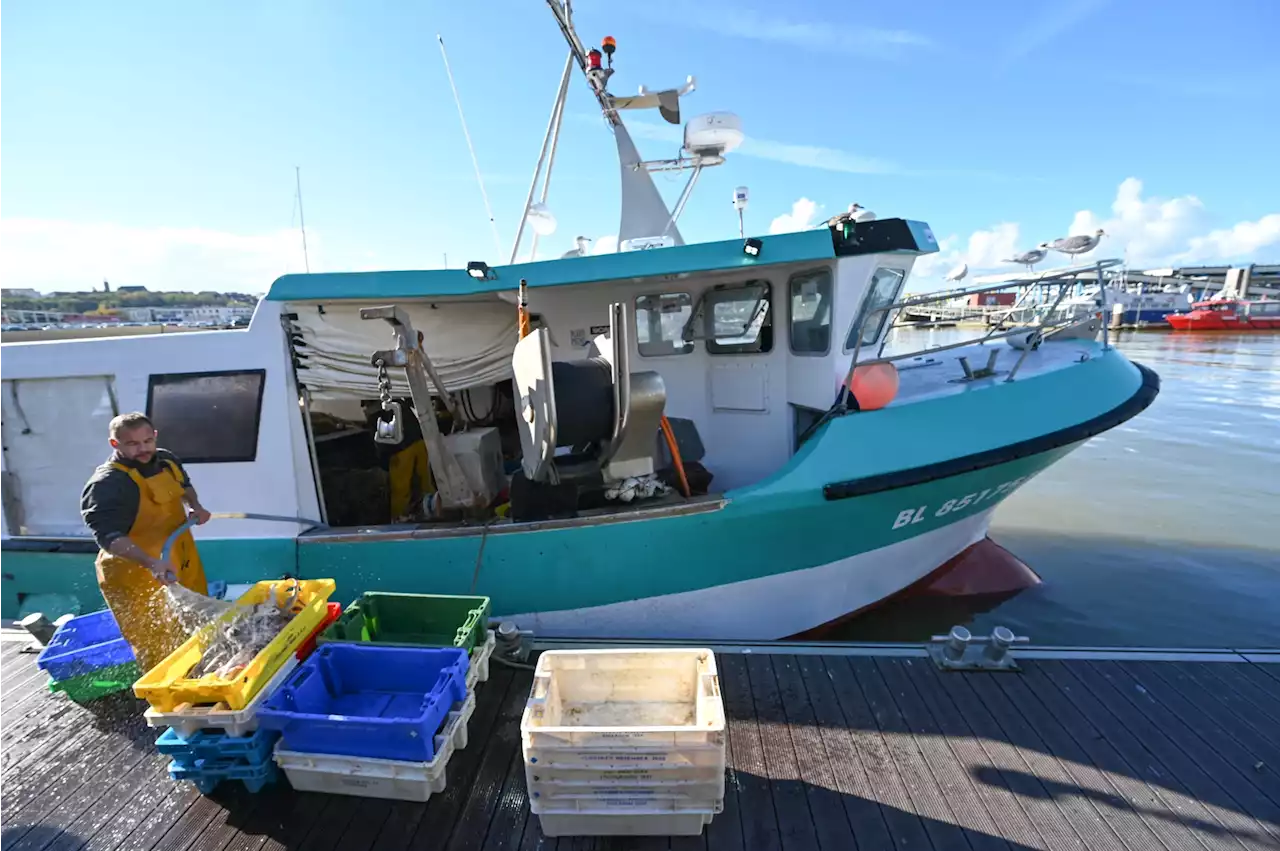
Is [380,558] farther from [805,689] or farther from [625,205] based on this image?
[625,205]

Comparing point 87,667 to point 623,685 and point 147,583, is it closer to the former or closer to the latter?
point 147,583

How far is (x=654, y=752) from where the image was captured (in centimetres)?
192

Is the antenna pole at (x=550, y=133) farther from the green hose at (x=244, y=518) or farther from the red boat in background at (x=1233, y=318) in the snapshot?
the red boat in background at (x=1233, y=318)

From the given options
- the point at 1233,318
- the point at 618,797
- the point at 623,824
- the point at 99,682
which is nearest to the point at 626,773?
the point at 618,797

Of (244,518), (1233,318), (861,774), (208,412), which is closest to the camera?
(861,774)

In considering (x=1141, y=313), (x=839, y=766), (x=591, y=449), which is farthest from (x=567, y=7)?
(x=1141, y=313)

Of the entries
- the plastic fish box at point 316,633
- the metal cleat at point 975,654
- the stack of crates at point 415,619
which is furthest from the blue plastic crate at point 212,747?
the metal cleat at point 975,654

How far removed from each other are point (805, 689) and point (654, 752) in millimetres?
1257

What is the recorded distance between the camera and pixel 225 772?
7.10 ft

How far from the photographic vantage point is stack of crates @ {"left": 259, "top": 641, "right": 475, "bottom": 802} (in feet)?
6.98

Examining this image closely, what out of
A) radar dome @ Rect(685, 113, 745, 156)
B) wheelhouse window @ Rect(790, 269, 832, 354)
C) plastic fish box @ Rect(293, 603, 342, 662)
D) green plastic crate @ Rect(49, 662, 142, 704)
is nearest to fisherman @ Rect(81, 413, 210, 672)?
green plastic crate @ Rect(49, 662, 142, 704)

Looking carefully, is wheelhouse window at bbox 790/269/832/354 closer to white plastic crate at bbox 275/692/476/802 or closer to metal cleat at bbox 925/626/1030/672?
metal cleat at bbox 925/626/1030/672

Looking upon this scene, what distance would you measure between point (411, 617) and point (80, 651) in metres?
1.49

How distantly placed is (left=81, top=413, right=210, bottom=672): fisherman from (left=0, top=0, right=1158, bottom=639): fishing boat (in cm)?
94
